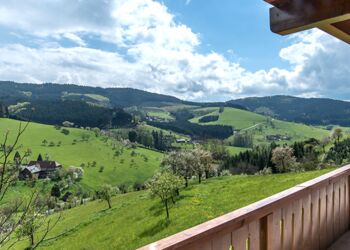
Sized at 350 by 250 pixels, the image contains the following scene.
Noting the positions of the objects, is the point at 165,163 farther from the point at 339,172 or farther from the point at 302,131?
the point at 302,131

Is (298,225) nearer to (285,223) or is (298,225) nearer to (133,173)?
(285,223)

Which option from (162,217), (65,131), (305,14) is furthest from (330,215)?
(65,131)

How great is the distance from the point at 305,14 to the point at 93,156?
12225 cm

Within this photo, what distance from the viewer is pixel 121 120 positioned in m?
193

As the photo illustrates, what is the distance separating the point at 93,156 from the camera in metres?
121

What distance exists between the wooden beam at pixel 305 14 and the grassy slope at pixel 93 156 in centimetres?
10093

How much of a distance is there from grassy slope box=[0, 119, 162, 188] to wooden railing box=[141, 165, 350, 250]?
326 feet

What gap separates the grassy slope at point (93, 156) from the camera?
351 feet

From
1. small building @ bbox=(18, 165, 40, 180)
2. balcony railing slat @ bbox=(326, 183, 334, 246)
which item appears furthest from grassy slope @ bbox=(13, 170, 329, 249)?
balcony railing slat @ bbox=(326, 183, 334, 246)

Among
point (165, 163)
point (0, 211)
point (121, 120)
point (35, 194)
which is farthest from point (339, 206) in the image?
point (121, 120)

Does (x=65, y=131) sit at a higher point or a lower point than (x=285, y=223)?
lower

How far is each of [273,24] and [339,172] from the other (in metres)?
2.57

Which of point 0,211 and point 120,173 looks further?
point 120,173

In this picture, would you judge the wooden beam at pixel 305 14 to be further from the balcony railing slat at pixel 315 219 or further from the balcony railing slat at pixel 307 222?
the balcony railing slat at pixel 315 219
